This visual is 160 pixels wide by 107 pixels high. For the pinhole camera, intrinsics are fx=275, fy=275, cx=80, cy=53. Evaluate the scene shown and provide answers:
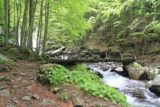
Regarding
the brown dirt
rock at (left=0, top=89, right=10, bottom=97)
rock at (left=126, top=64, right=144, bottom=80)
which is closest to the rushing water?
rock at (left=126, top=64, right=144, bottom=80)

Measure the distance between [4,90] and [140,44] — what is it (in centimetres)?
1611

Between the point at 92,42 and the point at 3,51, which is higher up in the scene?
the point at 3,51

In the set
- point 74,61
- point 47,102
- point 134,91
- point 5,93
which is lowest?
point 134,91

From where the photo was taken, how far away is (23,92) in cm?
680

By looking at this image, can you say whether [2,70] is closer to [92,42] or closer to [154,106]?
[154,106]

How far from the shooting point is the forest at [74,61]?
6.88 metres

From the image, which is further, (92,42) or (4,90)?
(92,42)

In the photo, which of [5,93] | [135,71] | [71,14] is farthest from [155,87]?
[5,93]

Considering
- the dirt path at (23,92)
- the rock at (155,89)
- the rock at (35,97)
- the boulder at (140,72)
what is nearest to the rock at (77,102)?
the dirt path at (23,92)

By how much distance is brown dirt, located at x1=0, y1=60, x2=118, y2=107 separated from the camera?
6.30m

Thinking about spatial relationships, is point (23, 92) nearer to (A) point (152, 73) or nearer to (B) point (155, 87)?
(B) point (155, 87)

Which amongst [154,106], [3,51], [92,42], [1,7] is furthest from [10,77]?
[92,42]

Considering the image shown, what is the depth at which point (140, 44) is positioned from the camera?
21.4 metres

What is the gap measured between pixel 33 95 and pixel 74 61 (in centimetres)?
586
